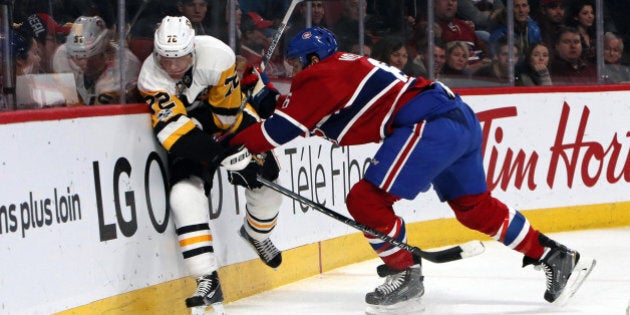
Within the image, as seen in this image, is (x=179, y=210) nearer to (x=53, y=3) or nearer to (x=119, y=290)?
(x=119, y=290)

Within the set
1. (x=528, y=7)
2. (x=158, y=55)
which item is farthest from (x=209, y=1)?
(x=528, y=7)

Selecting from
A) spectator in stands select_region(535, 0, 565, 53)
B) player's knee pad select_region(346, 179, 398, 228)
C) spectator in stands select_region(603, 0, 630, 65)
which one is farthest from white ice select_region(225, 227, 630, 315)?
spectator in stands select_region(603, 0, 630, 65)

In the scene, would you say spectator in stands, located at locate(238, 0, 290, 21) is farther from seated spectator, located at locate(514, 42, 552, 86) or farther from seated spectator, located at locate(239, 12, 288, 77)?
seated spectator, located at locate(514, 42, 552, 86)

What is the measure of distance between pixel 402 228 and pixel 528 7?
2.72 m

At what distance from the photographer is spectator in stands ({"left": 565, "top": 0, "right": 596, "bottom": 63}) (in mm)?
7301

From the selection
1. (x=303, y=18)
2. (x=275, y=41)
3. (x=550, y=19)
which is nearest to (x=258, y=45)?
(x=275, y=41)

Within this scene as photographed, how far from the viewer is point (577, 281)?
487cm

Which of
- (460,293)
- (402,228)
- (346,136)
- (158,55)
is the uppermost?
(158,55)

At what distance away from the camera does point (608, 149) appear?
6.98 m

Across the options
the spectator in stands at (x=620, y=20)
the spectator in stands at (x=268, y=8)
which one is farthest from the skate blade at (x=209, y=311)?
the spectator in stands at (x=620, y=20)

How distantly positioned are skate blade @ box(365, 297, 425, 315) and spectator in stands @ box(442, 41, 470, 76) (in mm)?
2198

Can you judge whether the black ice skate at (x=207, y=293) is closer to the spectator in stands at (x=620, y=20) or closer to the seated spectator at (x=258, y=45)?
the seated spectator at (x=258, y=45)

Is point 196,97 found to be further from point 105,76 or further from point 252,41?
point 252,41

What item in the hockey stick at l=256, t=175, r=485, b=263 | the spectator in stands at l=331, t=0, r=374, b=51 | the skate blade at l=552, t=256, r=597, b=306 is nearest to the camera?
the hockey stick at l=256, t=175, r=485, b=263
